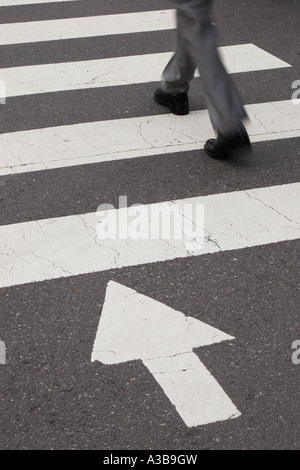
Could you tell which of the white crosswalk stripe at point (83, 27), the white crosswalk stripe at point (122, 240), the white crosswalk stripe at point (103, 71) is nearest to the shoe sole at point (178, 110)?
the white crosswalk stripe at point (103, 71)

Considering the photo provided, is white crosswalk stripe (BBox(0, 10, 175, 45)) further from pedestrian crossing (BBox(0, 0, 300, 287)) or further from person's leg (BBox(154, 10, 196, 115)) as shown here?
person's leg (BBox(154, 10, 196, 115))

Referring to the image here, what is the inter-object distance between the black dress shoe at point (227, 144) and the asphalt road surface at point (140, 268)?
0.07m

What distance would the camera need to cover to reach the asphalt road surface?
3.28 meters

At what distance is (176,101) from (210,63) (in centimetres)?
81

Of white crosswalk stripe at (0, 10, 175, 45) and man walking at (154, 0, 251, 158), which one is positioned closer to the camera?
man walking at (154, 0, 251, 158)

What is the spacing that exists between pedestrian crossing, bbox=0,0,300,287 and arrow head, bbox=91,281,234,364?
366 mm

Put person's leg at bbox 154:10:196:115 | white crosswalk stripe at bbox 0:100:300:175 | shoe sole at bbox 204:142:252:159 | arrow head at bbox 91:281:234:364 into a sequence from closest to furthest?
arrow head at bbox 91:281:234:364
shoe sole at bbox 204:142:252:159
white crosswalk stripe at bbox 0:100:300:175
person's leg at bbox 154:10:196:115

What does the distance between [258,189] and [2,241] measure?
58.1 inches

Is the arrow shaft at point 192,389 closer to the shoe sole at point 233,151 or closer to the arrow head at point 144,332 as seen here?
the arrow head at point 144,332

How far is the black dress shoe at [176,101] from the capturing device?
19.2 ft

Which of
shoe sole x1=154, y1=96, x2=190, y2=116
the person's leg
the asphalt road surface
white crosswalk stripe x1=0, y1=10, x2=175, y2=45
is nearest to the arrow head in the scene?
the asphalt road surface
